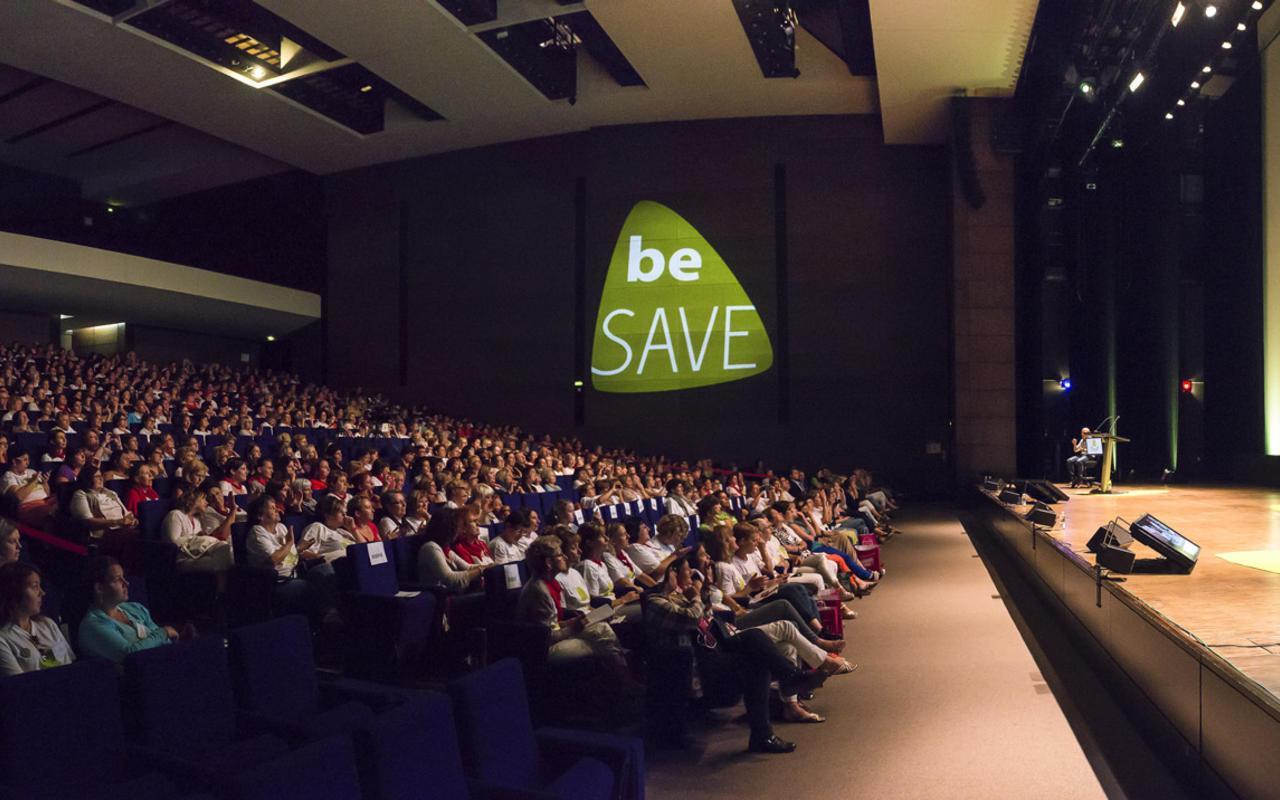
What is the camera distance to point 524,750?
2.61 m

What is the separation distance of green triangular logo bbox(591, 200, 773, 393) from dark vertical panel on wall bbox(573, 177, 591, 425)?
239mm

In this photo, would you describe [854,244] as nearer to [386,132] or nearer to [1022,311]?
[1022,311]

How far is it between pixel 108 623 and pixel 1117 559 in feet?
14.5

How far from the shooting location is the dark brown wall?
51.0 feet

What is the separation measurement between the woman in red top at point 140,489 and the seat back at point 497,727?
462cm

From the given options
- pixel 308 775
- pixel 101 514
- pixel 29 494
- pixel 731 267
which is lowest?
pixel 308 775

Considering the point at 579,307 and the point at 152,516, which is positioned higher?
the point at 579,307

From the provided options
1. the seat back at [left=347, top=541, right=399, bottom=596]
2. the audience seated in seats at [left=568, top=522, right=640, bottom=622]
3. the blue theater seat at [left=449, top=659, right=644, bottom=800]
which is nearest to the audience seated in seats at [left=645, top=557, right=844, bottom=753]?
the audience seated in seats at [left=568, top=522, right=640, bottom=622]

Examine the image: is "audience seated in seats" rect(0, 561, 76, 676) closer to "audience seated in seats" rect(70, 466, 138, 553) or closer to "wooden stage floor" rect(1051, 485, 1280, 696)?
"audience seated in seats" rect(70, 466, 138, 553)

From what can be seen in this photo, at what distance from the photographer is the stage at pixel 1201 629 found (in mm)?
2727

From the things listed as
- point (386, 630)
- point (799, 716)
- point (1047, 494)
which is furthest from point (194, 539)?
point (1047, 494)

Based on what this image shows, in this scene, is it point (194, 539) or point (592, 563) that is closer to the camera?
point (592, 563)

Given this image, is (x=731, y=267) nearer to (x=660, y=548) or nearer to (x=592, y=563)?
(x=660, y=548)

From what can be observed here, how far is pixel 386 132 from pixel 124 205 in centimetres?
576
